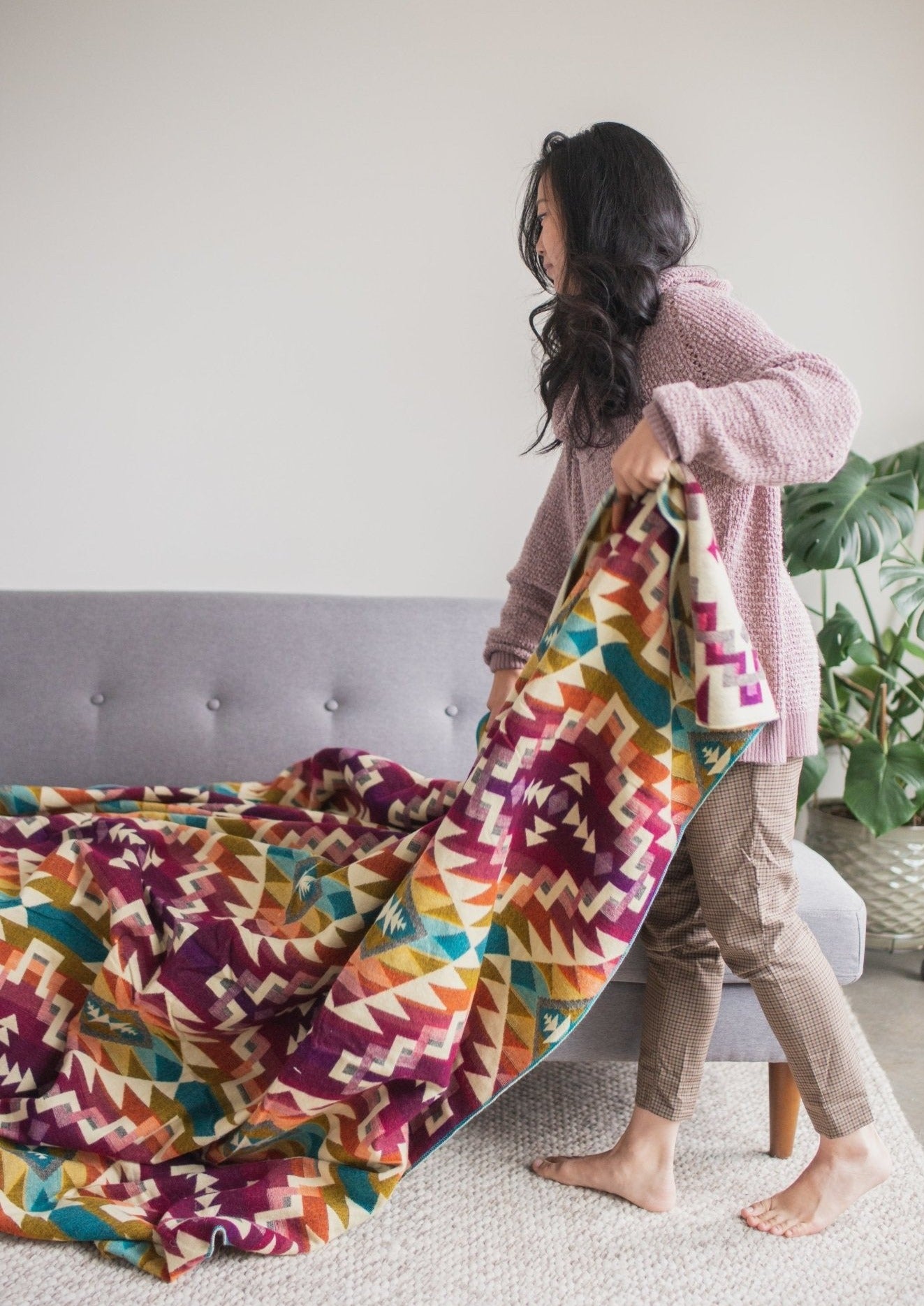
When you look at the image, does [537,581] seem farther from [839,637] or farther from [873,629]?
[873,629]

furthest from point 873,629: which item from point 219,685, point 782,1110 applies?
point 219,685

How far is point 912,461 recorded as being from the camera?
2.24 m

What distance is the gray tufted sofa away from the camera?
1874mm

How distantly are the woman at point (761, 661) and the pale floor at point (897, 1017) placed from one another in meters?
0.45

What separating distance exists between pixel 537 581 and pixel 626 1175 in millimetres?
798

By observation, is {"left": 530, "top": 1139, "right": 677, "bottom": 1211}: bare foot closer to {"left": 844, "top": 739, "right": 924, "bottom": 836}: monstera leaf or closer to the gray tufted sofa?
the gray tufted sofa

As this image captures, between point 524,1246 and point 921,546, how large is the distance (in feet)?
6.04

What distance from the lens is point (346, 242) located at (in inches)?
89.2

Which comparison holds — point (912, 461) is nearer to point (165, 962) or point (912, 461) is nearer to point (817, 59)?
point (817, 59)

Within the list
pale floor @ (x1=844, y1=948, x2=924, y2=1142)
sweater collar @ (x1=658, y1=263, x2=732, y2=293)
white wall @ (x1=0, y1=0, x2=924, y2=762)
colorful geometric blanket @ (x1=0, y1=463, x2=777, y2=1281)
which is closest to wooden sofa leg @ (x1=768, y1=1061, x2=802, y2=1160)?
pale floor @ (x1=844, y1=948, x2=924, y2=1142)

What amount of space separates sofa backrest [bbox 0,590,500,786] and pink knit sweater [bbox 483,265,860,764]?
1.93 ft

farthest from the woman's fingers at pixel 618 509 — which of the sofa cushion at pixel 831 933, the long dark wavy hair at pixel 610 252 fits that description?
the sofa cushion at pixel 831 933

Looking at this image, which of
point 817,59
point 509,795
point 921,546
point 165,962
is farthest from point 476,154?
point 165,962

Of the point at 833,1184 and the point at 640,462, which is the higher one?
the point at 640,462
